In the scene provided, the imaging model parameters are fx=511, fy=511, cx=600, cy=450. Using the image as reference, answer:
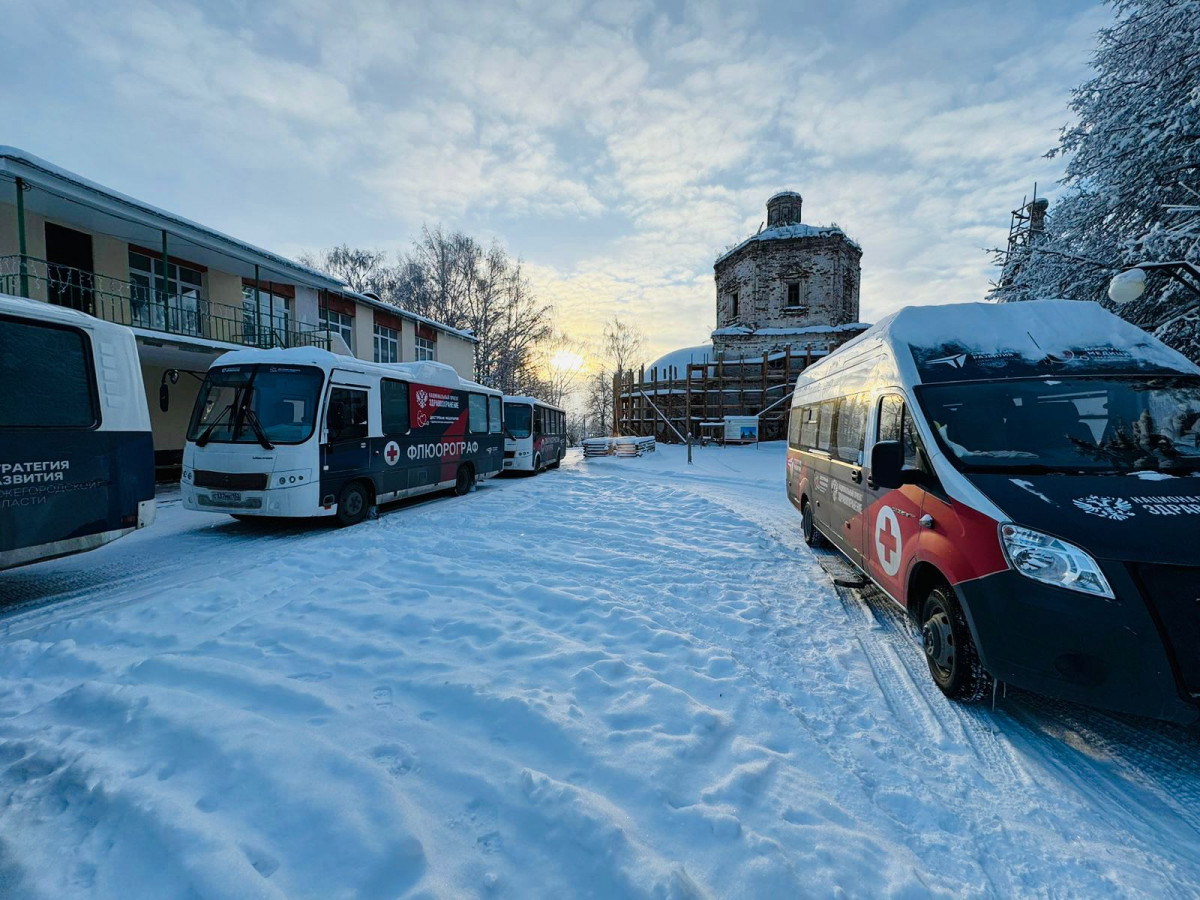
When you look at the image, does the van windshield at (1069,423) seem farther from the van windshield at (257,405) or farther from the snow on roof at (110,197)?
the snow on roof at (110,197)

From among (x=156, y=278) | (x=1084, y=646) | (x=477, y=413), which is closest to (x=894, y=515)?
(x=1084, y=646)

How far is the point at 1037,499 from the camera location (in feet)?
9.04

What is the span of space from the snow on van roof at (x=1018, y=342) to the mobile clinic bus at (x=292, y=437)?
295 inches

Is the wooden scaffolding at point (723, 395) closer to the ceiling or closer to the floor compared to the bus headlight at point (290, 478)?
closer to the ceiling

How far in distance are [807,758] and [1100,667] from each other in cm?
141

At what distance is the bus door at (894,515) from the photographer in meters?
3.54

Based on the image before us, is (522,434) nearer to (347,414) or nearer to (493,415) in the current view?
(493,415)

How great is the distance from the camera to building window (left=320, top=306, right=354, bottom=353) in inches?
808

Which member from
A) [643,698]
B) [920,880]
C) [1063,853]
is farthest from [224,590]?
[1063,853]

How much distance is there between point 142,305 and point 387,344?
37.1ft

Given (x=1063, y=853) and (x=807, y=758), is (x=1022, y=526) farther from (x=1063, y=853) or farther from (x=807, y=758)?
(x=807, y=758)

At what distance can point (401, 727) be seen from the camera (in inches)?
107

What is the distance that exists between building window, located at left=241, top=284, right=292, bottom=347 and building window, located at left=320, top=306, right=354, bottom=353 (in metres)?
1.29

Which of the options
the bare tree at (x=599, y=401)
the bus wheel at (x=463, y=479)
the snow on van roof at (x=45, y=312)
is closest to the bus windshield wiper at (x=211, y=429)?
the snow on van roof at (x=45, y=312)
